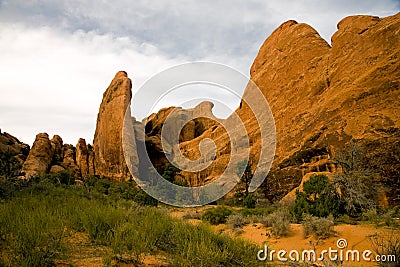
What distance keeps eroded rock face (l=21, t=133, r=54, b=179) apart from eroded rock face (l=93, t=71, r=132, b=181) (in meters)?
6.51

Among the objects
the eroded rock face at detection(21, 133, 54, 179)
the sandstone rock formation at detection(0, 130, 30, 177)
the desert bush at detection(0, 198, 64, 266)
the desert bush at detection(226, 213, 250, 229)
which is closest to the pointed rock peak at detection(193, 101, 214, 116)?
the eroded rock face at detection(21, 133, 54, 179)

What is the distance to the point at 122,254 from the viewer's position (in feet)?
14.3

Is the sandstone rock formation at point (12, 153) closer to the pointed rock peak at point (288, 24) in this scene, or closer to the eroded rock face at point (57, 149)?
the eroded rock face at point (57, 149)

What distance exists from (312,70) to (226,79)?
20.6 metres

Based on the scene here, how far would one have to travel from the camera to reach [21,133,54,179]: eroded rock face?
121ft

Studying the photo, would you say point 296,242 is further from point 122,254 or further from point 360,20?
point 360,20

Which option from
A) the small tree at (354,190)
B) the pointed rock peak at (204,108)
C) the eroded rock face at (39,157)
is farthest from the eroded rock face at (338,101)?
the eroded rock face at (39,157)

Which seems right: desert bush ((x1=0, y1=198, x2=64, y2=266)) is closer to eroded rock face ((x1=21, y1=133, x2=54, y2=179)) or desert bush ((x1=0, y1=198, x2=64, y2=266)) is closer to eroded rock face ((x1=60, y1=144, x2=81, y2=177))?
eroded rock face ((x1=21, y1=133, x2=54, y2=179))

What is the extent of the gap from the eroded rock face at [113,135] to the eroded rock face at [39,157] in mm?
6514

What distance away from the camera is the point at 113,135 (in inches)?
1652

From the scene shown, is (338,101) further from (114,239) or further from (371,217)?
(114,239)

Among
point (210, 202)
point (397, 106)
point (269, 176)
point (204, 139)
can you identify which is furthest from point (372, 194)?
point (204, 139)

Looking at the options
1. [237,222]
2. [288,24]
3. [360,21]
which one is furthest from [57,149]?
[360,21]

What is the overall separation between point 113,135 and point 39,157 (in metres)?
10.1
